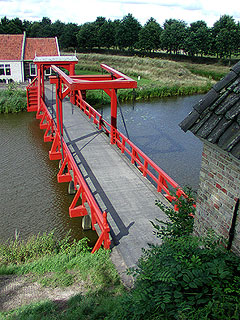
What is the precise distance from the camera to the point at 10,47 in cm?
3144

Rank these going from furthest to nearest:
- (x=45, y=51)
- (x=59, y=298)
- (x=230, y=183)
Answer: (x=45, y=51) < (x=59, y=298) < (x=230, y=183)

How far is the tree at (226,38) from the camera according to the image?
175 ft

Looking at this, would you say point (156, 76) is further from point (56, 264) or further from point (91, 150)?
point (56, 264)

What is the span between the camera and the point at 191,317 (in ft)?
11.6

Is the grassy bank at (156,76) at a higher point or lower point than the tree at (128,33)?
lower

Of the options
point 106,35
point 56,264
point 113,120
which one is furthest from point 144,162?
point 106,35

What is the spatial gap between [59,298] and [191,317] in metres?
3.41

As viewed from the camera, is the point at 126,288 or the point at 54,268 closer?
the point at 126,288

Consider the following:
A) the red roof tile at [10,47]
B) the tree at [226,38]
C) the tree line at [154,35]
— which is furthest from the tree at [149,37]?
the red roof tile at [10,47]

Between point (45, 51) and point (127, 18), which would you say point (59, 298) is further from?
point (127, 18)

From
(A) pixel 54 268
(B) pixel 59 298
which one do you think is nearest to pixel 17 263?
(A) pixel 54 268

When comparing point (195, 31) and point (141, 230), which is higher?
point (195, 31)

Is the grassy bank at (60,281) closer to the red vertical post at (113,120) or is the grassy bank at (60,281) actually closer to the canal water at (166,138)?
the canal water at (166,138)

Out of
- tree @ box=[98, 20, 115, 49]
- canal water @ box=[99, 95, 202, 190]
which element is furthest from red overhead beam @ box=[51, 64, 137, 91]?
tree @ box=[98, 20, 115, 49]
